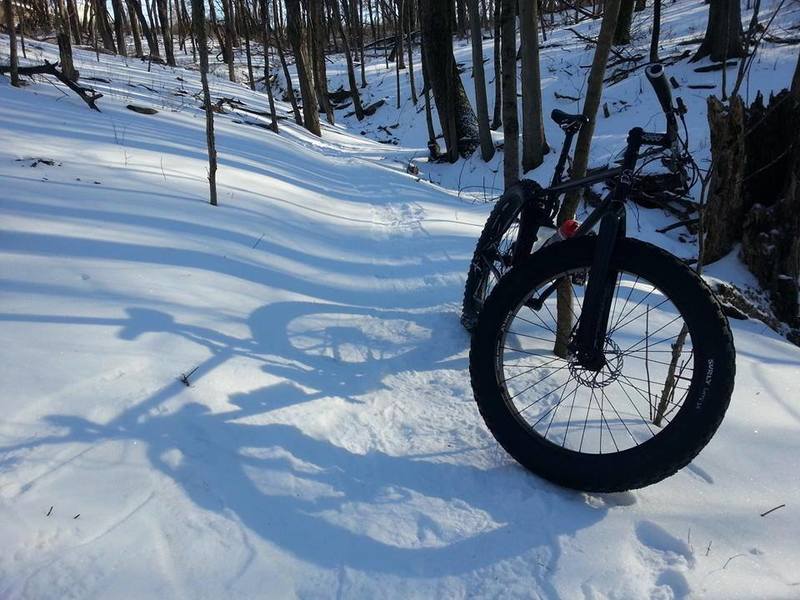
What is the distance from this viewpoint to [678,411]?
1842 millimetres

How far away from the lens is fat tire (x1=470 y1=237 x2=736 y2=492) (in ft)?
5.80

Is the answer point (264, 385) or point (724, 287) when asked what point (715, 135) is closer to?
point (724, 287)

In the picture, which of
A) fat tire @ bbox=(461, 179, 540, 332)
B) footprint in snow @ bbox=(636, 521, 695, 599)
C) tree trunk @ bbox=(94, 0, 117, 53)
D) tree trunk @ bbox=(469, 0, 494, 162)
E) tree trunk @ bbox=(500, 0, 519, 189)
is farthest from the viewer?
tree trunk @ bbox=(94, 0, 117, 53)

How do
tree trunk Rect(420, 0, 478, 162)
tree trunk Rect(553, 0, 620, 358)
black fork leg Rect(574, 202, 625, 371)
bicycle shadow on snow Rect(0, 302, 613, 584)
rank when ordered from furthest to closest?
tree trunk Rect(420, 0, 478, 162) < tree trunk Rect(553, 0, 620, 358) < black fork leg Rect(574, 202, 625, 371) < bicycle shadow on snow Rect(0, 302, 613, 584)

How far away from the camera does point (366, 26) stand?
46750 mm

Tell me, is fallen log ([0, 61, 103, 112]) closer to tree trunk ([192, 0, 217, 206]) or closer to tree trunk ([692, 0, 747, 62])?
tree trunk ([192, 0, 217, 206])

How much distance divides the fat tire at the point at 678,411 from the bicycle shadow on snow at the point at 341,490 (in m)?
0.12

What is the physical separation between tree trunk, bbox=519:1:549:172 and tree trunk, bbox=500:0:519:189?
13.5 ft

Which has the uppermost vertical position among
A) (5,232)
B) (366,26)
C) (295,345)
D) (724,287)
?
(366,26)

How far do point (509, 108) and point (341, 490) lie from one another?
3.50 metres

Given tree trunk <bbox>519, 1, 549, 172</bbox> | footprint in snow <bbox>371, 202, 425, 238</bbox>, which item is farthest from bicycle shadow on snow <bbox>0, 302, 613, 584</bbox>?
tree trunk <bbox>519, 1, 549, 172</bbox>

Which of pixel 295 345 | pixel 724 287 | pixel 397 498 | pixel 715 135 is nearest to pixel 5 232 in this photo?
pixel 295 345

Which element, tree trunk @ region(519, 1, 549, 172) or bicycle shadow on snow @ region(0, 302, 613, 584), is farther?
tree trunk @ region(519, 1, 549, 172)

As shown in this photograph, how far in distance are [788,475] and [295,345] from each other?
249 cm
